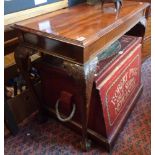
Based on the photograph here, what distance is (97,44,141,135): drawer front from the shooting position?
1228 mm

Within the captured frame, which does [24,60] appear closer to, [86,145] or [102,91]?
[102,91]

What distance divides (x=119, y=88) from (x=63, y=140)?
55 centimetres

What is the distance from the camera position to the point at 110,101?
1.28 meters

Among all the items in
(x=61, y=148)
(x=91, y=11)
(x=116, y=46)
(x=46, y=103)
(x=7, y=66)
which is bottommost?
(x=61, y=148)

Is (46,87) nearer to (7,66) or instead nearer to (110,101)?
(7,66)

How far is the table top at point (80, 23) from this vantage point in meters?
0.98

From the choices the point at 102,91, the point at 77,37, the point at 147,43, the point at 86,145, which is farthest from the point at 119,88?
the point at 147,43

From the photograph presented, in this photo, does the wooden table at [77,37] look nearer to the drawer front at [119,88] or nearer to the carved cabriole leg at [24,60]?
the carved cabriole leg at [24,60]

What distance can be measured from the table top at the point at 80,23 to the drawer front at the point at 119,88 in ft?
1.01

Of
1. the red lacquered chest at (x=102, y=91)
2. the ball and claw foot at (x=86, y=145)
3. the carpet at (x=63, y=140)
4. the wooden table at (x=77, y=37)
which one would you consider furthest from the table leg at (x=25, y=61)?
the ball and claw foot at (x=86, y=145)

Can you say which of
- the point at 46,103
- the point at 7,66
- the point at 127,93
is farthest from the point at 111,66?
the point at 7,66

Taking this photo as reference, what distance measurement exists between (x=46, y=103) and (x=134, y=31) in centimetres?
99

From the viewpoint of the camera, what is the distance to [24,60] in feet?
4.14

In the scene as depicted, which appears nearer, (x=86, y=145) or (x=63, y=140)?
(x=86, y=145)
